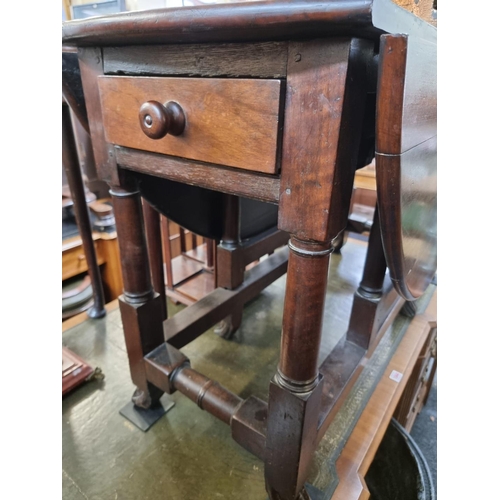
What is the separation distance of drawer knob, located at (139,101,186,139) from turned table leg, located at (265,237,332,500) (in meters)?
0.25

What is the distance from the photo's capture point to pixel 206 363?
1186mm

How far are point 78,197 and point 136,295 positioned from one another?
1.67 feet

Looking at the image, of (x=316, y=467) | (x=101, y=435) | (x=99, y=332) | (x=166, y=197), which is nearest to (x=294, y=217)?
(x=166, y=197)

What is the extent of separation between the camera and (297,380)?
24.8 inches

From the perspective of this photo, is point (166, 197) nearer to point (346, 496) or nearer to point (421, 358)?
point (346, 496)

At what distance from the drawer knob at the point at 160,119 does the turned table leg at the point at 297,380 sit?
253 millimetres

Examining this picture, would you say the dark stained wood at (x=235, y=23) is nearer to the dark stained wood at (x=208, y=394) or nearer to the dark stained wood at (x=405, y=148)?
the dark stained wood at (x=405, y=148)

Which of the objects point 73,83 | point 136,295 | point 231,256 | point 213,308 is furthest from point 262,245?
point 73,83

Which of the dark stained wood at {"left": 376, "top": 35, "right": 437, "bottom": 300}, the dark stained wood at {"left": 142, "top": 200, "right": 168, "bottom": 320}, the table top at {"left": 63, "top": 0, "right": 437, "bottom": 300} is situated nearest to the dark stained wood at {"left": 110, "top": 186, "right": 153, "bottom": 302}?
the table top at {"left": 63, "top": 0, "right": 437, "bottom": 300}

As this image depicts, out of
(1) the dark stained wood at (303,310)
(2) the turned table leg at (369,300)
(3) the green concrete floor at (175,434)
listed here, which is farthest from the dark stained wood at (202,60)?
(3) the green concrete floor at (175,434)

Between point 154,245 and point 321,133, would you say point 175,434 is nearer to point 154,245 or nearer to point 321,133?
point 154,245

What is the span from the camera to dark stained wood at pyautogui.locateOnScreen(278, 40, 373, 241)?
0.43 metres

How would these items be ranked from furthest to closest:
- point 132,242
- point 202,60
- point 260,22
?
point 132,242 → point 202,60 → point 260,22
